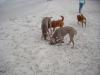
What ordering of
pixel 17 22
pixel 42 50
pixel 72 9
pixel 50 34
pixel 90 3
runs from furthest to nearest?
pixel 90 3
pixel 72 9
pixel 17 22
pixel 50 34
pixel 42 50

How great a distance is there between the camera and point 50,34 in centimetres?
620

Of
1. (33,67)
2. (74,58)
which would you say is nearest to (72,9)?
(74,58)

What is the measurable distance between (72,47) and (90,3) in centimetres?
383

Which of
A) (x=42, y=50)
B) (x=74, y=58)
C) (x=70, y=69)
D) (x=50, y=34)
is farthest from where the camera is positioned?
(x=50, y=34)

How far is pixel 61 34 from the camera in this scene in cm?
570

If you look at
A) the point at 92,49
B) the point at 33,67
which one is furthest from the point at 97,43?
the point at 33,67

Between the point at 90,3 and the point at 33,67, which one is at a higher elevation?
the point at 90,3

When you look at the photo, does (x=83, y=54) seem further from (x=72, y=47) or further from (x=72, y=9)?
(x=72, y=9)

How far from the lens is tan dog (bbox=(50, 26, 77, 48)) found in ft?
18.5

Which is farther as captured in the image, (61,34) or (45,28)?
(45,28)

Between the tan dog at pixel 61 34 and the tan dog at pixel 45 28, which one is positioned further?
the tan dog at pixel 45 28

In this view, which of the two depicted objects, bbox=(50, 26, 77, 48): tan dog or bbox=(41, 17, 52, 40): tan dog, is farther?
bbox=(41, 17, 52, 40): tan dog

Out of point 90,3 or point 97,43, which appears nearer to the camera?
point 97,43

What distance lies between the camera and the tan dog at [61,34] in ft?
18.5
